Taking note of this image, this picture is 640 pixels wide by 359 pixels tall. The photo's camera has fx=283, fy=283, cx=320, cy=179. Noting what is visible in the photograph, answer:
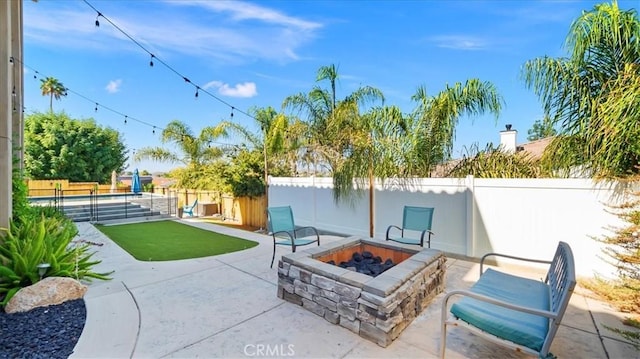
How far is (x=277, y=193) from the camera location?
362 inches

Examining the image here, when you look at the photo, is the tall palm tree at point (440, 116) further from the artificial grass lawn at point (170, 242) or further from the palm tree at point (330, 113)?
the artificial grass lawn at point (170, 242)

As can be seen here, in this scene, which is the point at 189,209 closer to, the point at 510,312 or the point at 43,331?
the point at 43,331

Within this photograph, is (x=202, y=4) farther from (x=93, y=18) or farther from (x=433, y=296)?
(x=433, y=296)

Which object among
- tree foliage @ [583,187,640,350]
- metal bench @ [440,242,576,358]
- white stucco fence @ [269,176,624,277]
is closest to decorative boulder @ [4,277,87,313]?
metal bench @ [440,242,576,358]

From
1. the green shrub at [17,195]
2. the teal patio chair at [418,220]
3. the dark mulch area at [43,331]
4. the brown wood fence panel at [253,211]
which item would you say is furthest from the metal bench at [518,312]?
the brown wood fence panel at [253,211]

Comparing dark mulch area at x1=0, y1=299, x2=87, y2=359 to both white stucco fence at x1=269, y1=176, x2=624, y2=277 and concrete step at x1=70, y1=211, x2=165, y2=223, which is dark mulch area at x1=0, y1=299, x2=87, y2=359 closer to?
white stucco fence at x1=269, y1=176, x2=624, y2=277

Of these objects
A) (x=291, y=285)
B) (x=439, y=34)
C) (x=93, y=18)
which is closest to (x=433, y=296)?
(x=291, y=285)

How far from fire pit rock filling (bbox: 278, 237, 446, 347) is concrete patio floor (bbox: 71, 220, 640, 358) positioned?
10cm

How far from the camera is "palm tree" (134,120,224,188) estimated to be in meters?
12.2

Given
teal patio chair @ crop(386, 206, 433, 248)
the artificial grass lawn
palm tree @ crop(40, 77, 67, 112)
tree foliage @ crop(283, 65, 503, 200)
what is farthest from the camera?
palm tree @ crop(40, 77, 67, 112)

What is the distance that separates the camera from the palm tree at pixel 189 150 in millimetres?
12227

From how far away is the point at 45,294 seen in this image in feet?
10.1

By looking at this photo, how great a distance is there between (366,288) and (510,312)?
1130 millimetres

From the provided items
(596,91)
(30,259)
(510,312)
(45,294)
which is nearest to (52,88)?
(30,259)
